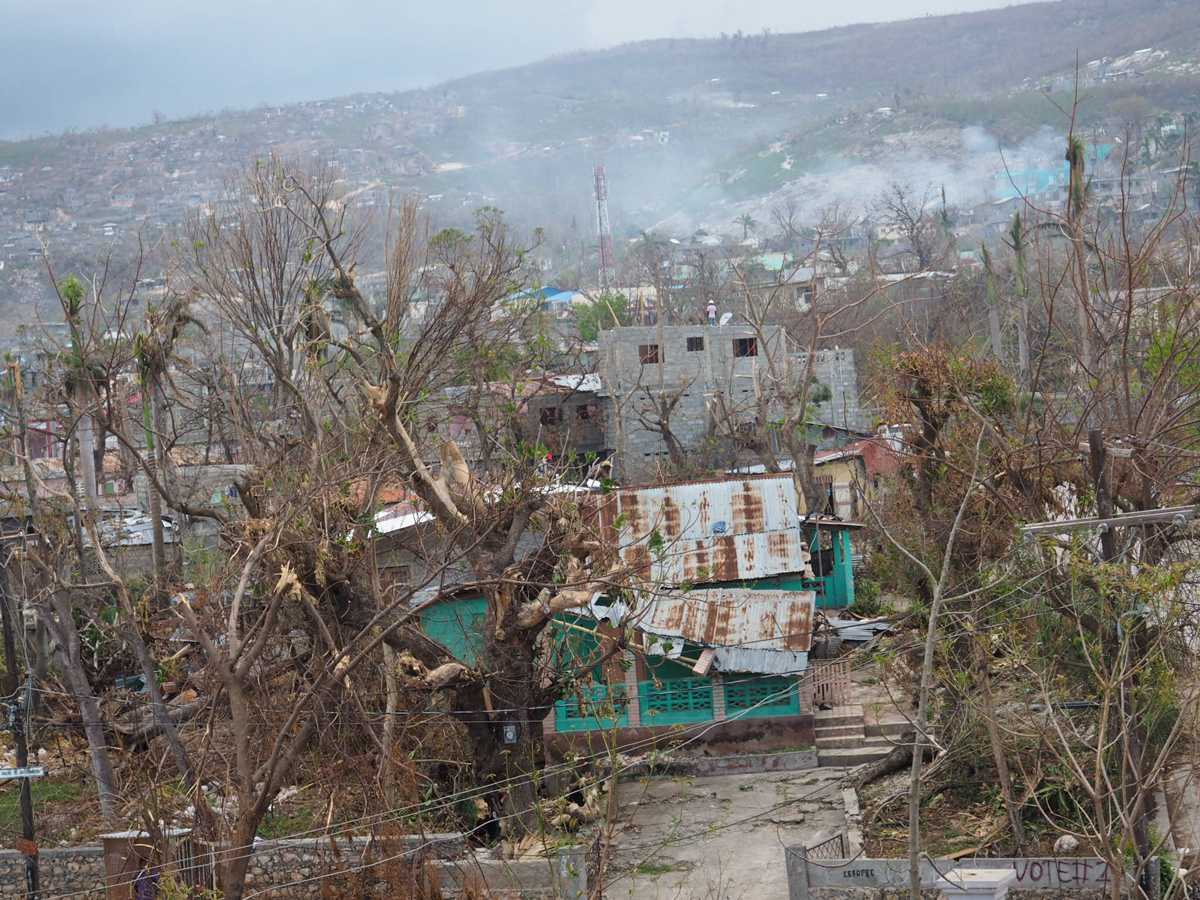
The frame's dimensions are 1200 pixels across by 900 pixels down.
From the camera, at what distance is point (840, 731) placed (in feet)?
59.3

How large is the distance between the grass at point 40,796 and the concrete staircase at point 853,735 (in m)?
9.39

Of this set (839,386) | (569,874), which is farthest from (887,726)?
(839,386)

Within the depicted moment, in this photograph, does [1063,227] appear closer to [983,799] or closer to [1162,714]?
[1162,714]

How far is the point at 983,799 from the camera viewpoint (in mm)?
15609

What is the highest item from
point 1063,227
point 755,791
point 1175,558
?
point 1063,227

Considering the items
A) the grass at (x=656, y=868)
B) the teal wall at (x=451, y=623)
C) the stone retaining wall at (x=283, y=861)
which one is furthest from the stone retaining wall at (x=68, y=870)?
the teal wall at (x=451, y=623)

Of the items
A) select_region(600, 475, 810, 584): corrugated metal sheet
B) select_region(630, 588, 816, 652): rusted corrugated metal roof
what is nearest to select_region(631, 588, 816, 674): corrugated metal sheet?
select_region(630, 588, 816, 652): rusted corrugated metal roof

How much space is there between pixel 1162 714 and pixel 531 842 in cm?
618

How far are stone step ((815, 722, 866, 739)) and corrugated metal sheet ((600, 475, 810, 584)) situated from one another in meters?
2.04

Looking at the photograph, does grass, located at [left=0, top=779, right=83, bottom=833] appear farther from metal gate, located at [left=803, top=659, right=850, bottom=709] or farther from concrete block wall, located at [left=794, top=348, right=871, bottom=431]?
concrete block wall, located at [left=794, top=348, right=871, bottom=431]

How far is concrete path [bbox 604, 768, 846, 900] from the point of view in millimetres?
14117

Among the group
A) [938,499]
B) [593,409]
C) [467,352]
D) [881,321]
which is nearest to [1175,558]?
[938,499]

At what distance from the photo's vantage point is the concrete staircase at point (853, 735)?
17.6 meters

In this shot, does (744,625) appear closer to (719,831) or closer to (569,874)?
(719,831)
